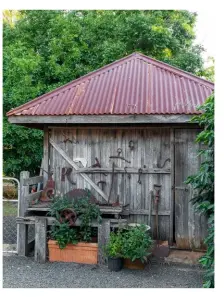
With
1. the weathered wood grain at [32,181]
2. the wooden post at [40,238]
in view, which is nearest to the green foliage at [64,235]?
the wooden post at [40,238]

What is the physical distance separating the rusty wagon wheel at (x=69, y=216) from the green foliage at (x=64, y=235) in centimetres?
8

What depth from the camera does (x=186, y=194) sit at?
688 cm

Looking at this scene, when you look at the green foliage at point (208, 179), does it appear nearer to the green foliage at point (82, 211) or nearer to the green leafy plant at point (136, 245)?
A: the green leafy plant at point (136, 245)

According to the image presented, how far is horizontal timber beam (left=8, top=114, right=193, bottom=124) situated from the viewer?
6.22 meters

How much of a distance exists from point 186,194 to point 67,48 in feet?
27.9

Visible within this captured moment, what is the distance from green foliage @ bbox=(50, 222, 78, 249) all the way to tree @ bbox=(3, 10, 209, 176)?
543 cm

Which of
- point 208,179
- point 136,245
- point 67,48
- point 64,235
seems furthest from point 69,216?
point 67,48

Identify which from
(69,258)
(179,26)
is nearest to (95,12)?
(179,26)

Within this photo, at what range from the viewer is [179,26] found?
1480 cm

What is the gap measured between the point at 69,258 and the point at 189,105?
377cm

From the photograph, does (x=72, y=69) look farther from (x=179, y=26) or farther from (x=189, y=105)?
(x=189, y=105)

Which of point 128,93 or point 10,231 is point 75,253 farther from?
point 128,93

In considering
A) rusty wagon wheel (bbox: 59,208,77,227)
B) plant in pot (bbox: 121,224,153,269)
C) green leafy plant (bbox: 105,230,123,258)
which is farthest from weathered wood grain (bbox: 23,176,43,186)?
plant in pot (bbox: 121,224,153,269)
